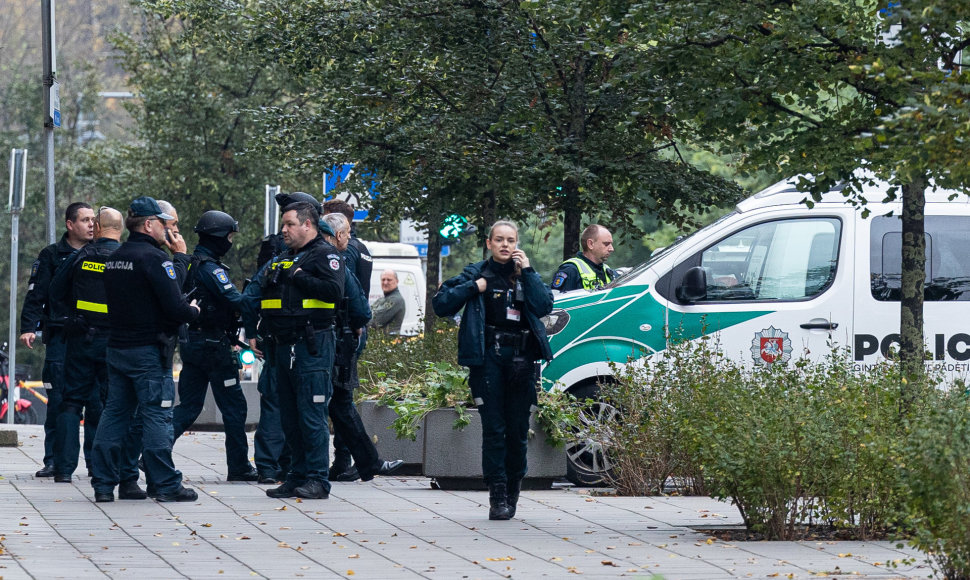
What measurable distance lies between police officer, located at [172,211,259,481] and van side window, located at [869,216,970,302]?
182 inches

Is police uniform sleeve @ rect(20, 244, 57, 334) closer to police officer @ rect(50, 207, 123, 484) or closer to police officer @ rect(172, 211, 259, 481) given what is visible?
police officer @ rect(50, 207, 123, 484)

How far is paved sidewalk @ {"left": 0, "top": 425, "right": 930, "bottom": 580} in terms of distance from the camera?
268 inches

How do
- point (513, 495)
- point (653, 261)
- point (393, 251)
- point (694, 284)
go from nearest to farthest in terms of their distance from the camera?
1. point (513, 495)
2. point (694, 284)
3. point (653, 261)
4. point (393, 251)

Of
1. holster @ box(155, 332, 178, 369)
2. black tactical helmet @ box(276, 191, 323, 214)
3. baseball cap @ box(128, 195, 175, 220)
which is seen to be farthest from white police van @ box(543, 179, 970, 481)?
baseball cap @ box(128, 195, 175, 220)

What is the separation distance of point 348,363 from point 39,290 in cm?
252

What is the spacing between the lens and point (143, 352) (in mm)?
9453

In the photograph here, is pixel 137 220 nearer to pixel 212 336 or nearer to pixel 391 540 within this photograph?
pixel 212 336

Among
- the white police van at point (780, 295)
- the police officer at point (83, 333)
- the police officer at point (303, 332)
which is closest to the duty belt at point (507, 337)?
the police officer at point (303, 332)

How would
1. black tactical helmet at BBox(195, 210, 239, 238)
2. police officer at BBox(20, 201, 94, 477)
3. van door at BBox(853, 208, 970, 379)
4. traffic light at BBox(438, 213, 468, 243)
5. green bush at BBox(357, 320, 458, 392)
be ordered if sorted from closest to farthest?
black tactical helmet at BBox(195, 210, 239, 238)
van door at BBox(853, 208, 970, 379)
police officer at BBox(20, 201, 94, 477)
green bush at BBox(357, 320, 458, 392)
traffic light at BBox(438, 213, 468, 243)

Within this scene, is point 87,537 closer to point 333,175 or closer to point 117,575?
point 117,575

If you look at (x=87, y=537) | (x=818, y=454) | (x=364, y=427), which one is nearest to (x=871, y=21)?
(x=818, y=454)

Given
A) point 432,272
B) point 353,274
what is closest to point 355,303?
point 353,274

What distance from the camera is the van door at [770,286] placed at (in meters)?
10.7

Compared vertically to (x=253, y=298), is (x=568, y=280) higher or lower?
higher
